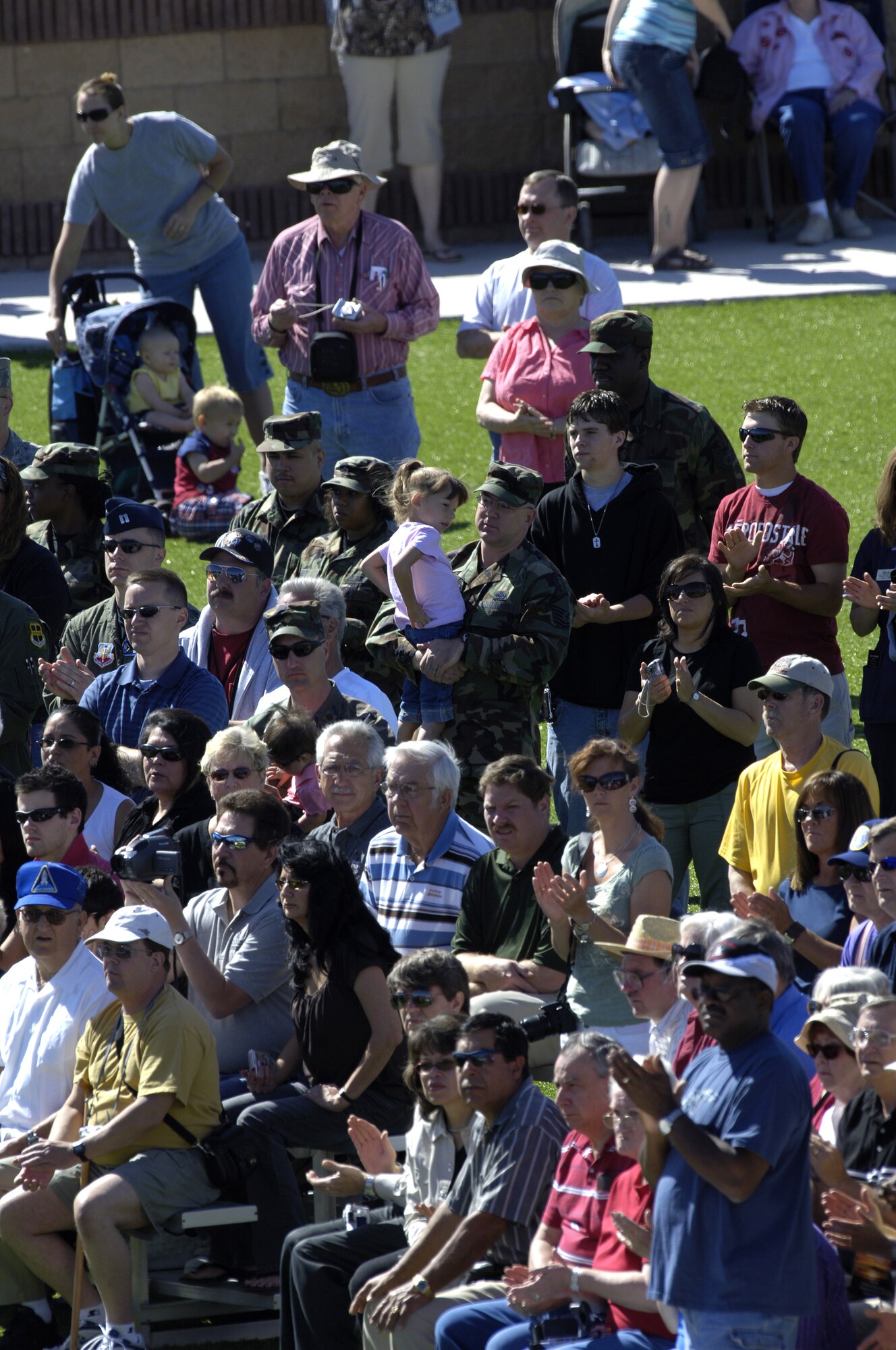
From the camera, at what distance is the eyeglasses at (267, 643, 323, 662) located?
7.45 meters

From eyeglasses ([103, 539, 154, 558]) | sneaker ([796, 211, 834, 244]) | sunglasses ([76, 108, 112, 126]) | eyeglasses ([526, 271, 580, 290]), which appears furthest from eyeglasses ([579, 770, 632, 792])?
sneaker ([796, 211, 834, 244])

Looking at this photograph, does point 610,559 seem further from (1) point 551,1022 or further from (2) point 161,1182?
(2) point 161,1182

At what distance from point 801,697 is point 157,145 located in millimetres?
7085

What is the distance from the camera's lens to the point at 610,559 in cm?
765

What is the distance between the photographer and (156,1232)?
6008mm

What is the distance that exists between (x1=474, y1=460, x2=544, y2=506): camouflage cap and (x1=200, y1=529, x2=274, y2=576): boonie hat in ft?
3.79

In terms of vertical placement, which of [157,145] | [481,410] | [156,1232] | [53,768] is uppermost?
[157,145]

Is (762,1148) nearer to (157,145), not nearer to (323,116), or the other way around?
(157,145)

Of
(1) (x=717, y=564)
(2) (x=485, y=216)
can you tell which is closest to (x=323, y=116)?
(2) (x=485, y=216)

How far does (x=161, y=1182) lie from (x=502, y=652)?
2.20 metres

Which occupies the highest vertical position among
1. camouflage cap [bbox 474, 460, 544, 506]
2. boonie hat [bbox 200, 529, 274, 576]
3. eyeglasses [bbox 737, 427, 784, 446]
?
eyeglasses [bbox 737, 427, 784, 446]

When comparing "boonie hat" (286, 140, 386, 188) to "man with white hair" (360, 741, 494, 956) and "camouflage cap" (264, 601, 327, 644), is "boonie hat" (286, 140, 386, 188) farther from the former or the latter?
"man with white hair" (360, 741, 494, 956)

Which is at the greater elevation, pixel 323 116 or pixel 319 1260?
pixel 323 116

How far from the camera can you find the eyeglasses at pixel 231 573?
802 centimetres
